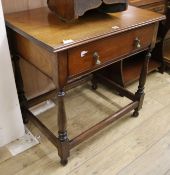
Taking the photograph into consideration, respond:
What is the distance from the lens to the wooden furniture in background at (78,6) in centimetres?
100

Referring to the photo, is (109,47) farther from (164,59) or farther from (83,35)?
(164,59)

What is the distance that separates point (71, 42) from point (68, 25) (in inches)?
7.3

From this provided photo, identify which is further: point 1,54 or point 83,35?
point 1,54

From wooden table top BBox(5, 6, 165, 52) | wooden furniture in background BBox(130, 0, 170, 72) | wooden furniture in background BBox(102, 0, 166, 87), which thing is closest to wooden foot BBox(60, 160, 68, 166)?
wooden table top BBox(5, 6, 165, 52)

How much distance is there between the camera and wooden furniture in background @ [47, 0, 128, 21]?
100 centimetres

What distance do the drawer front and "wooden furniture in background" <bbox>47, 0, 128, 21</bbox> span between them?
0.48 ft

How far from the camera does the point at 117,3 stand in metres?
1.14

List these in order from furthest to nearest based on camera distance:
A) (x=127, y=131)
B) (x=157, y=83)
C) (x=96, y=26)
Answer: (x=157, y=83)
(x=127, y=131)
(x=96, y=26)

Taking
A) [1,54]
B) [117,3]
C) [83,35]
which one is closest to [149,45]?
[117,3]

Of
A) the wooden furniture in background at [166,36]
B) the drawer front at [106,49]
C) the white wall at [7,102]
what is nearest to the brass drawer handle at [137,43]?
the drawer front at [106,49]

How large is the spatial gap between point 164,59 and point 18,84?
4.39ft

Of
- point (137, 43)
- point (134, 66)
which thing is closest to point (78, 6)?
point (137, 43)

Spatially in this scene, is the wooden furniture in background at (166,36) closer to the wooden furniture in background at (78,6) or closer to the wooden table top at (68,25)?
the wooden table top at (68,25)

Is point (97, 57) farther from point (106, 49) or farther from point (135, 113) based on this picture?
point (135, 113)
